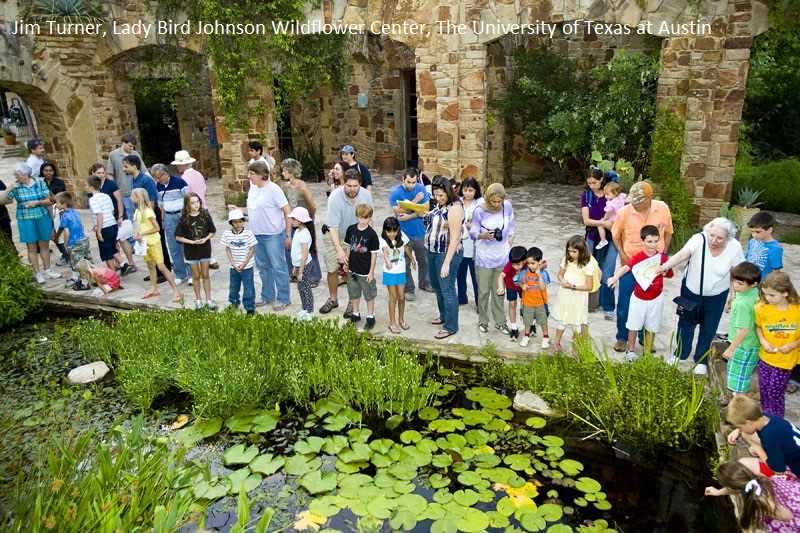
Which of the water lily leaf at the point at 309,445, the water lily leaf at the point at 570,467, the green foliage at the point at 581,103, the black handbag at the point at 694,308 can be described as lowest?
the water lily leaf at the point at 570,467

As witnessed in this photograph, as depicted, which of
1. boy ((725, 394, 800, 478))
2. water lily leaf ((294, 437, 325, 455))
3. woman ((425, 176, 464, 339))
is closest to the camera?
boy ((725, 394, 800, 478))

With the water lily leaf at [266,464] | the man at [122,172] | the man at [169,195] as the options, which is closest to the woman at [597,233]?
the water lily leaf at [266,464]

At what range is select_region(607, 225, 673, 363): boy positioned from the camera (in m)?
5.12

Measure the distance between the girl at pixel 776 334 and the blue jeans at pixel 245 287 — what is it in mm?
4711

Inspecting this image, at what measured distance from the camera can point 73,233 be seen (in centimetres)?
750

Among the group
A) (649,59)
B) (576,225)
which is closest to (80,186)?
(576,225)

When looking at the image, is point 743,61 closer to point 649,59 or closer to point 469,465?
point 649,59

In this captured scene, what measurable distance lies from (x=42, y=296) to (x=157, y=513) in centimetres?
546

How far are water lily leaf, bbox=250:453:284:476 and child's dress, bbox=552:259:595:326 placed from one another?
261 centimetres

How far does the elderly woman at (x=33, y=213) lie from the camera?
25.3 ft

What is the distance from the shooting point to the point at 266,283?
23.2 feet

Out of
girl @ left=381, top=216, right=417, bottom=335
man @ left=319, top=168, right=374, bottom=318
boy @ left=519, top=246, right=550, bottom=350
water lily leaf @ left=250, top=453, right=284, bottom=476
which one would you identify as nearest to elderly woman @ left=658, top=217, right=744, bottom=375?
boy @ left=519, top=246, right=550, bottom=350

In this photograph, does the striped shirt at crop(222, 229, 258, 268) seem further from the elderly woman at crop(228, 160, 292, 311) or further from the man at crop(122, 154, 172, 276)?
the man at crop(122, 154, 172, 276)

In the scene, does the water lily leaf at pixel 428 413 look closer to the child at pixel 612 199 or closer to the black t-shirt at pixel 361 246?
the black t-shirt at pixel 361 246
